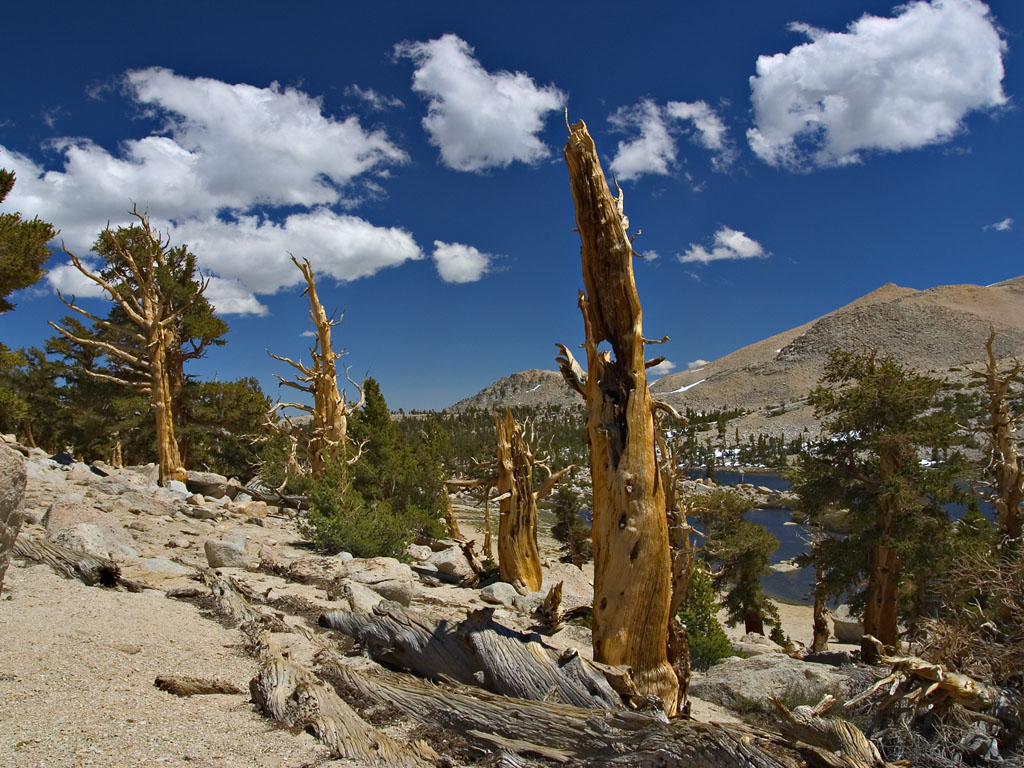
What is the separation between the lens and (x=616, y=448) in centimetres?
591

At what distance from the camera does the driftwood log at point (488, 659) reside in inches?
201

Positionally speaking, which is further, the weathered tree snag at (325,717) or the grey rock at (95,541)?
the grey rock at (95,541)

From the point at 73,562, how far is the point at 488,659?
5.09 metres

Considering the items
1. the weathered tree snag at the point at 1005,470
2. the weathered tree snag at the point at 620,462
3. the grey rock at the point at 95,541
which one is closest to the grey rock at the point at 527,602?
the weathered tree snag at the point at 620,462

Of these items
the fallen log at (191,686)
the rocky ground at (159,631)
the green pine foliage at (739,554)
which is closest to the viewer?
the rocky ground at (159,631)

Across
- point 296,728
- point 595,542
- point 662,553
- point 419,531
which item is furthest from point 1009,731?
point 419,531

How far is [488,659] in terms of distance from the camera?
536 cm

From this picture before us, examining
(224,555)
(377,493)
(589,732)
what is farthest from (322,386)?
(589,732)

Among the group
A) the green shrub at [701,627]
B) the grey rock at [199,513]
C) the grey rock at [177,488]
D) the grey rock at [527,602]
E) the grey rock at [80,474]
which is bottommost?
the green shrub at [701,627]

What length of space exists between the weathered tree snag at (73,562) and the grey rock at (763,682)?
7283mm

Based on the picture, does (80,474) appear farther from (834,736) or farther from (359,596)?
(834,736)

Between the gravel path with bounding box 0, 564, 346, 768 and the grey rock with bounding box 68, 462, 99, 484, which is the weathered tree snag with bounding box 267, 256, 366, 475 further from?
the gravel path with bounding box 0, 564, 346, 768

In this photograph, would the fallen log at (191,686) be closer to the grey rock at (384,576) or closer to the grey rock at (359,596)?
the grey rock at (359,596)

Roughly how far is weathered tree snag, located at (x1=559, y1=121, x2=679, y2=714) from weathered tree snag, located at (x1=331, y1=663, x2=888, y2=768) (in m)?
1.27
